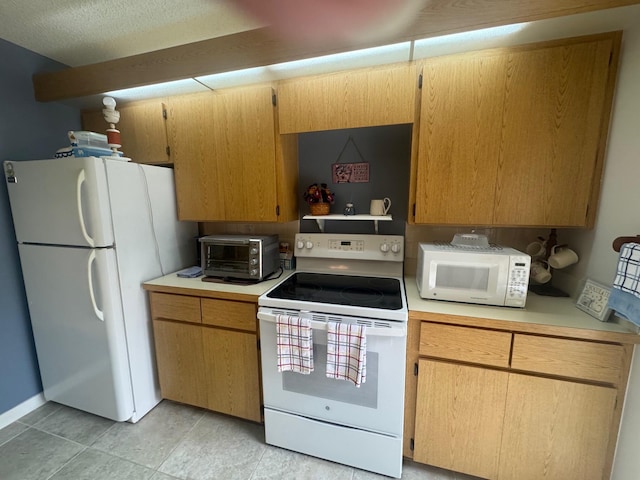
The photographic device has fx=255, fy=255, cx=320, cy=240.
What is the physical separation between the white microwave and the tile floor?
0.98 meters

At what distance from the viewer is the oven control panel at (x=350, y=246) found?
1.74 meters

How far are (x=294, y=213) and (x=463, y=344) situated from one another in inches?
51.9

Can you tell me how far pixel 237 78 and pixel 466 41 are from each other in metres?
1.26

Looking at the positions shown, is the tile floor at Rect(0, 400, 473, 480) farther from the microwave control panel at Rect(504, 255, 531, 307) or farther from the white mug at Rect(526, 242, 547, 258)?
the white mug at Rect(526, 242, 547, 258)

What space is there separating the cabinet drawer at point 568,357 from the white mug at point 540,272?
454 mm

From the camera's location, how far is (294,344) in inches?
51.2

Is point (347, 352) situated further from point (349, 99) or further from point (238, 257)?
point (349, 99)

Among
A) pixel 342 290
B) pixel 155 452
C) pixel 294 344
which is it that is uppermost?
pixel 342 290

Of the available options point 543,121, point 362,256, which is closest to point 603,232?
point 543,121

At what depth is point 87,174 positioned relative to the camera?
1.40 metres

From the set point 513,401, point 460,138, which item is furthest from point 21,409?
point 460,138

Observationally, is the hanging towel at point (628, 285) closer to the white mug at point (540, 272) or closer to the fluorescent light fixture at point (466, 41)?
the white mug at point (540, 272)

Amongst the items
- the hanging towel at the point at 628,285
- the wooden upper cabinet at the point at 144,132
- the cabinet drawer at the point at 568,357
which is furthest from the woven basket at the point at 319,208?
the hanging towel at the point at 628,285

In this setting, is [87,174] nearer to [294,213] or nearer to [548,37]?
[294,213]
